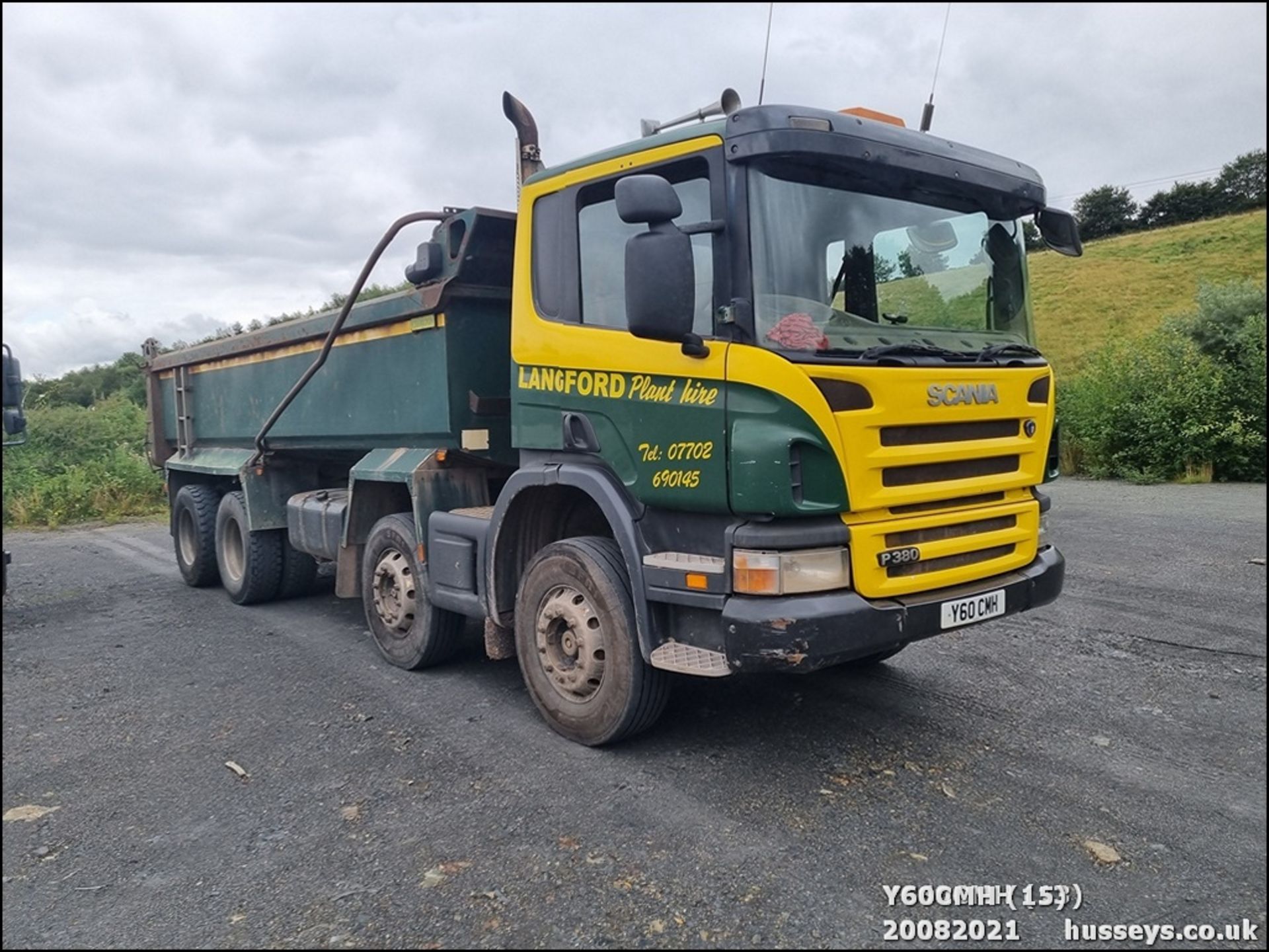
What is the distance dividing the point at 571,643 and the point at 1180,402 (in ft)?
43.7

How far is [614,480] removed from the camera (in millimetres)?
4098

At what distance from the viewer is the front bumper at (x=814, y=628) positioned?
3377 millimetres

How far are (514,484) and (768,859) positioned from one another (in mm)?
2179

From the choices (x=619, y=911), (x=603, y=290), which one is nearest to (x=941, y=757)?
(x=619, y=911)

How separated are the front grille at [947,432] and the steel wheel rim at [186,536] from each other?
23.9 feet

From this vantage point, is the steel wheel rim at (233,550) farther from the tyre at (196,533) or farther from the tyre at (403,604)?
the tyre at (403,604)

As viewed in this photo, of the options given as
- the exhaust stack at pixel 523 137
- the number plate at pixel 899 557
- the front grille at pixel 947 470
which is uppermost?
the exhaust stack at pixel 523 137

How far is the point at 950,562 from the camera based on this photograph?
12.6ft

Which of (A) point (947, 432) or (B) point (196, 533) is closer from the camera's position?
(A) point (947, 432)

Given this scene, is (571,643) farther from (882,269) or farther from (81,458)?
(81,458)

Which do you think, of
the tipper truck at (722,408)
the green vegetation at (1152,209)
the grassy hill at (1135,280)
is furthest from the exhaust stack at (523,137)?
the green vegetation at (1152,209)

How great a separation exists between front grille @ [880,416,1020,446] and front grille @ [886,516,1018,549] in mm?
359

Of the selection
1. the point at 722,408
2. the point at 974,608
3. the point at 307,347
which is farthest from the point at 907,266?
the point at 307,347

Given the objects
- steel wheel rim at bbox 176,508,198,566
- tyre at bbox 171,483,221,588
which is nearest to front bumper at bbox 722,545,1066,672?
tyre at bbox 171,483,221,588
